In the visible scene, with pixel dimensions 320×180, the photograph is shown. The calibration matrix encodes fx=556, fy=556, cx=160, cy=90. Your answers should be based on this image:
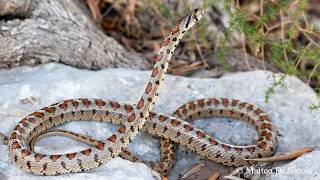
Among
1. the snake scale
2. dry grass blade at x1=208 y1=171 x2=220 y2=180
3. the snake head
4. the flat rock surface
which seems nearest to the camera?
the snake scale

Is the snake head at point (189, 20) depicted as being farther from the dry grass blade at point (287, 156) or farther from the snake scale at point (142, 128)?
the dry grass blade at point (287, 156)

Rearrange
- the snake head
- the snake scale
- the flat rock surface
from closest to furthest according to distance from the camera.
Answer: the snake scale
the flat rock surface
the snake head

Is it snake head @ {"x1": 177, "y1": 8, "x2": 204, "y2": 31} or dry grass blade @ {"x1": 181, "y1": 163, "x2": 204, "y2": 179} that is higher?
snake head @ {"x1": 177, "y1": 8, "x2": 204, "y2": 31}

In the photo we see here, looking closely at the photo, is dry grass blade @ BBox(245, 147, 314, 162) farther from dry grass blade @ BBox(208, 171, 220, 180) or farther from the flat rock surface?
dry grass blade @ BBox(208, 171, 220, 180)

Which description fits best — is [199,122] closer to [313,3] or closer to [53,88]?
[53,88]

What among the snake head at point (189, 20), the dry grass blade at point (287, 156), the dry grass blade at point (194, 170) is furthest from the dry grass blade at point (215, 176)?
the snake head at point (189, 20)

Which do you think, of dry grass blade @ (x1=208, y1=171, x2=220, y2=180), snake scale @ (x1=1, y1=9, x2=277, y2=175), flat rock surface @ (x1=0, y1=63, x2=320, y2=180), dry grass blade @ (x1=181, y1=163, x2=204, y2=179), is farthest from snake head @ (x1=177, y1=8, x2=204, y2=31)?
dry grass blade @ (x1=208, y1=171, x2=220, y2=180)
